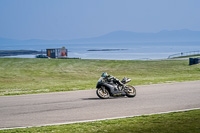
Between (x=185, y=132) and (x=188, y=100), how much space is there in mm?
6244

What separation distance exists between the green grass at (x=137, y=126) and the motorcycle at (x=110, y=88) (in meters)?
4.48

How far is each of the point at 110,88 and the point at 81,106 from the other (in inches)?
85.7

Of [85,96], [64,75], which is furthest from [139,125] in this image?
[64,75]

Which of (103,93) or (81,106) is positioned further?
(103,93)

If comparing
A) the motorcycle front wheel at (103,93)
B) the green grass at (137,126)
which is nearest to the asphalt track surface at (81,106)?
the motorcycle front wheel at (103,93)

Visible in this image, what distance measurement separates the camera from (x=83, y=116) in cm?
1208

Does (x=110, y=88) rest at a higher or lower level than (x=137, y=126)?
higher

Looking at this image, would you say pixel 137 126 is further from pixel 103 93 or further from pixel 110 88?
pixel 103 93

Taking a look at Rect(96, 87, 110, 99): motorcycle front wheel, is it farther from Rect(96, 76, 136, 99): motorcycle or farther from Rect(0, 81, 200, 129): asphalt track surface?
Rect(0, 81, 200, 129): asphalt track surface

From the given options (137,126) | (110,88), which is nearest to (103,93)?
(110,88)

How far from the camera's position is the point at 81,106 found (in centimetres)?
1412

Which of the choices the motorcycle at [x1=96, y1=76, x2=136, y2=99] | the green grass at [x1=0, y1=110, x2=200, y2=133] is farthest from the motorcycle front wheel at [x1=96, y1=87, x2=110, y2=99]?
the green grass at [x1=0, y1=110, x2=200, y2=133]

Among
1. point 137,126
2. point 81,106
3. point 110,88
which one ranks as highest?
point 110,88

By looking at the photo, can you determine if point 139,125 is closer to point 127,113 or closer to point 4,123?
point 127,113
